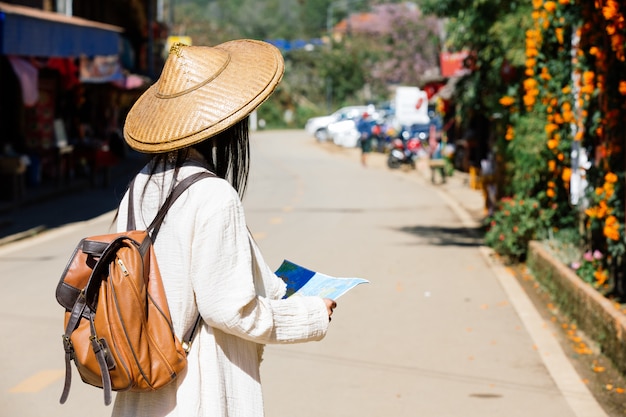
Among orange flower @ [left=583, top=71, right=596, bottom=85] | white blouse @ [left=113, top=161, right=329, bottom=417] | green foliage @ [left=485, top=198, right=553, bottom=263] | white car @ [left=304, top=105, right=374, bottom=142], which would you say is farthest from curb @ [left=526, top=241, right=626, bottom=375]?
white car @ [left=304, top=105, right=374, bottom=142]

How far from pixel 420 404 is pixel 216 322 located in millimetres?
3652

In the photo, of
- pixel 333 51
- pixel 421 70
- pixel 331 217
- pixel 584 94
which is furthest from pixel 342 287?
pixel 333 51

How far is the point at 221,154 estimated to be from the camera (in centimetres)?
311

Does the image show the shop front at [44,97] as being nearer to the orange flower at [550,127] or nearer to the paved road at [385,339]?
the paved road at [385,339]

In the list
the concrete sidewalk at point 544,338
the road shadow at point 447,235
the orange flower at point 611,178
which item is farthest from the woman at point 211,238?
the road shadow at point 447,235

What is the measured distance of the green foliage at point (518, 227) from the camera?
473 inches

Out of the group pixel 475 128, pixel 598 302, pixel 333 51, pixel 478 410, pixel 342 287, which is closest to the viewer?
pixel 342 287

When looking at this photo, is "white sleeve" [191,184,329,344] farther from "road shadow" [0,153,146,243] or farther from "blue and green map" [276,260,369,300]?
"road shadow" [0,153,146,243]

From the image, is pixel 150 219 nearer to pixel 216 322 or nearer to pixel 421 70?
pixel 216 322

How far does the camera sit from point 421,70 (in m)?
45.6

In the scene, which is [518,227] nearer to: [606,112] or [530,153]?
[530,153]

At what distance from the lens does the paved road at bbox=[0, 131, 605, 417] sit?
631 centimetres

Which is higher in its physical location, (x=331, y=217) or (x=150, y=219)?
(x=150, y=219)

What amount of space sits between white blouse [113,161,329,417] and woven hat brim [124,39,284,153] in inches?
3.9
